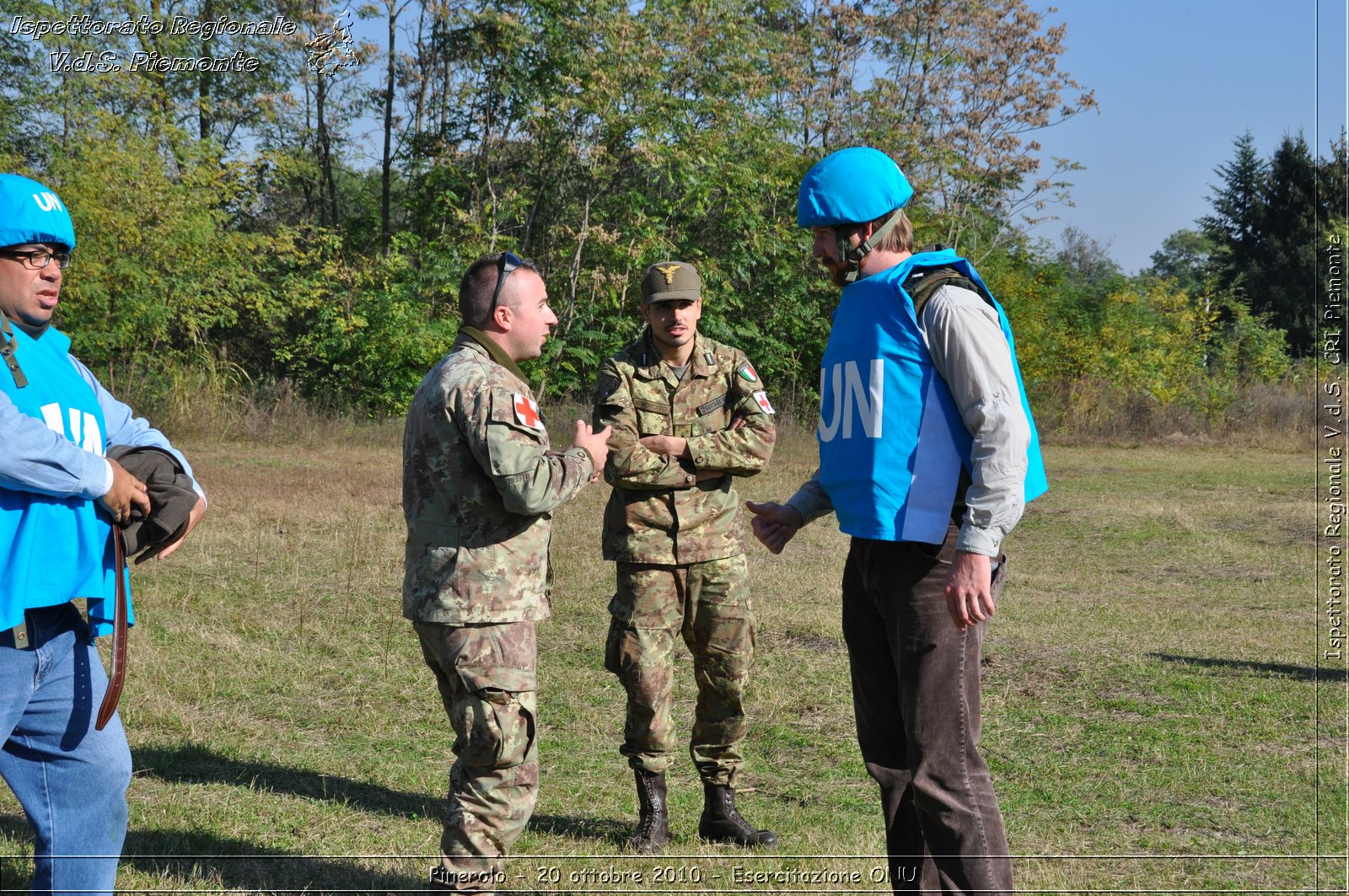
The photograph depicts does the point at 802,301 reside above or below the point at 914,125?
below

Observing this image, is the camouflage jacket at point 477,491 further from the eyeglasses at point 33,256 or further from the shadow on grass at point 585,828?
the shadow on grass at point 585,828

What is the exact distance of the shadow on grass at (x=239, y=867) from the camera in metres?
4.05

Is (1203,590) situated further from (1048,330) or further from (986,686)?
(1048,330)

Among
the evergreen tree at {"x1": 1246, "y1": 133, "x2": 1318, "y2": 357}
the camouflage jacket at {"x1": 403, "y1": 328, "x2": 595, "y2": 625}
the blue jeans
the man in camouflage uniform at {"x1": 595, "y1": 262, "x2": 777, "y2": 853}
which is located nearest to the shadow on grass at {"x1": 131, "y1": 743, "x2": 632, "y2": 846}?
the man in camouflage uniform at {"x1": 595, "y1": 262, "x2": 777, "y2": 853}

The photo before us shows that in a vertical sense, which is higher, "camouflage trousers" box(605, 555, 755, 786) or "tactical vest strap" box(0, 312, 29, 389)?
"tactical vest strap" box(0, 312, 29, 389)

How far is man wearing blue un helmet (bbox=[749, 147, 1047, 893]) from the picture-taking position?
286cm

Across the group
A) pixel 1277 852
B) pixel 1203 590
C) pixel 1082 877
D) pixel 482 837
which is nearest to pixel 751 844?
pixel 1082 877

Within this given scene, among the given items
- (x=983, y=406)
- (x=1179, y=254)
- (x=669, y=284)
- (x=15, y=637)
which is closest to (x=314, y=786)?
(x=15, y=637)

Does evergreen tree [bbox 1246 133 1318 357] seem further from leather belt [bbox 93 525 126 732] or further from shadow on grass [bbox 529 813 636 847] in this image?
leather belt [bbox 93 525 126 732]

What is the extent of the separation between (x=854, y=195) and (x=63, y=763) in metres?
2.55

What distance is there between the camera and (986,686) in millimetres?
6730

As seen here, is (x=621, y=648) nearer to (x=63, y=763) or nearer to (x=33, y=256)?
(x=63, y=763)

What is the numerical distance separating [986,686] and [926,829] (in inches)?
157

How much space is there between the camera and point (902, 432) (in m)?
2.99
